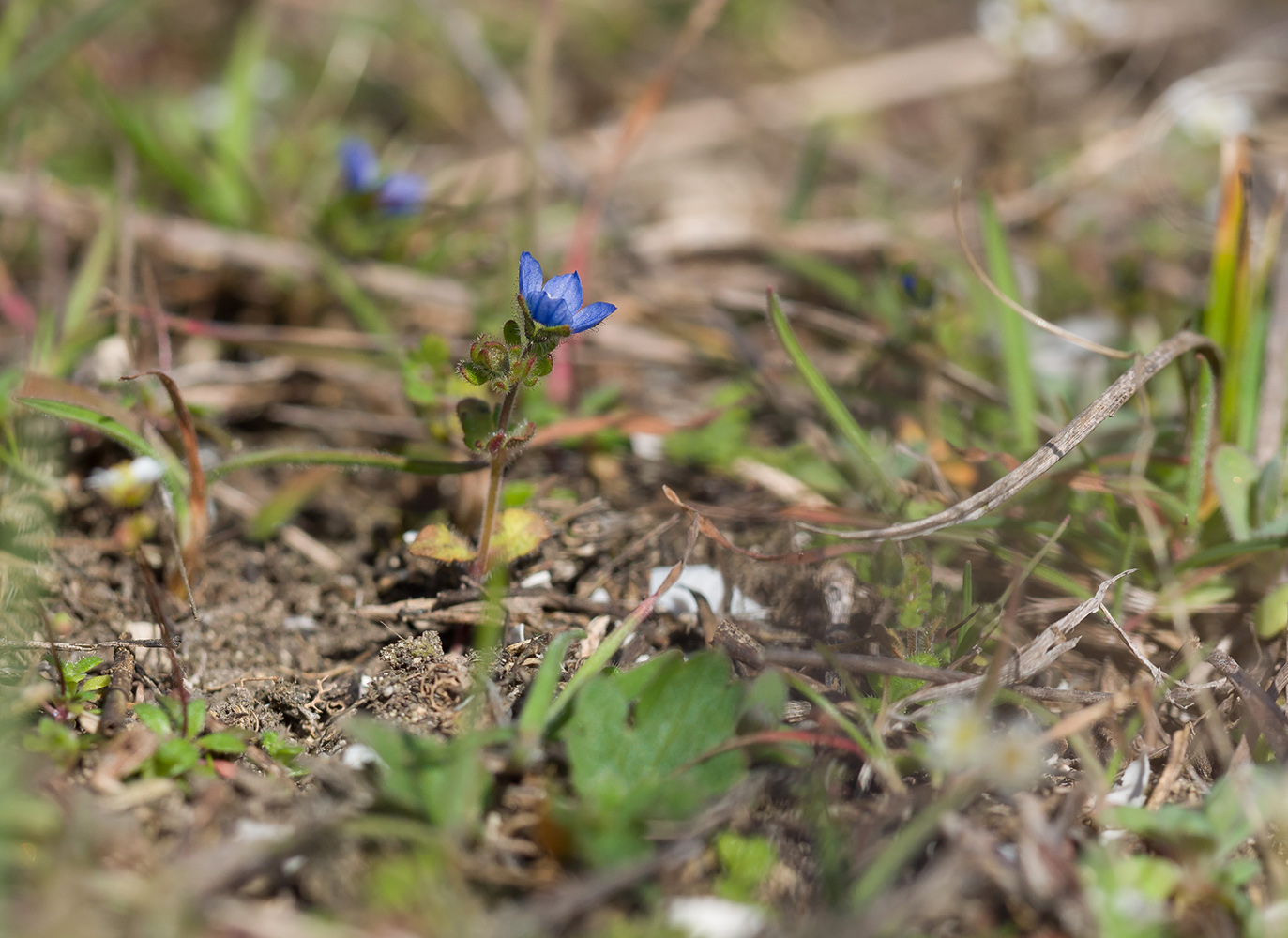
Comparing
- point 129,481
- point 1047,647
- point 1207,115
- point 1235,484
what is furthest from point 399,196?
point 1207,115

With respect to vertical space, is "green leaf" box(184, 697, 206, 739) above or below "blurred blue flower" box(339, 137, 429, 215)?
below

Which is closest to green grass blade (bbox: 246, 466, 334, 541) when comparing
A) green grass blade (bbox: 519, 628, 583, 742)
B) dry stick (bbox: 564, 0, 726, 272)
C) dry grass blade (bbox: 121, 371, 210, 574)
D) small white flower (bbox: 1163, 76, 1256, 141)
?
dry grass blade (bbox: 121, 371, 210, 574)

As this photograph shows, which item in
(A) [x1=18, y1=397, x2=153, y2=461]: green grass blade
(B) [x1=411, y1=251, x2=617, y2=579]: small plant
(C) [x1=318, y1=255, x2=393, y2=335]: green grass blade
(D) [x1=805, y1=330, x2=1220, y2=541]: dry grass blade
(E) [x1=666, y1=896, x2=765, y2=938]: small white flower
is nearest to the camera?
(E) [x1=666, y1=896, x2=765, y2=938]: small white flower

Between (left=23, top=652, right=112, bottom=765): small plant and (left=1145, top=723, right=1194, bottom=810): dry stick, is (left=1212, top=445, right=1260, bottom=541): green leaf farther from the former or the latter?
(left=23, top=652, right=112, bottom=765): small plant

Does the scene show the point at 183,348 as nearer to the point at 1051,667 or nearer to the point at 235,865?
the point at 235,865

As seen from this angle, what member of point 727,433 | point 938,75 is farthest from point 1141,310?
point 938,75

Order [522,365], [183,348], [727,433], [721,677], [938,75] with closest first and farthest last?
[721,677]
[522,365]
[727,433]
[183,348]
[938,75]

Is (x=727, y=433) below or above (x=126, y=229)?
below
